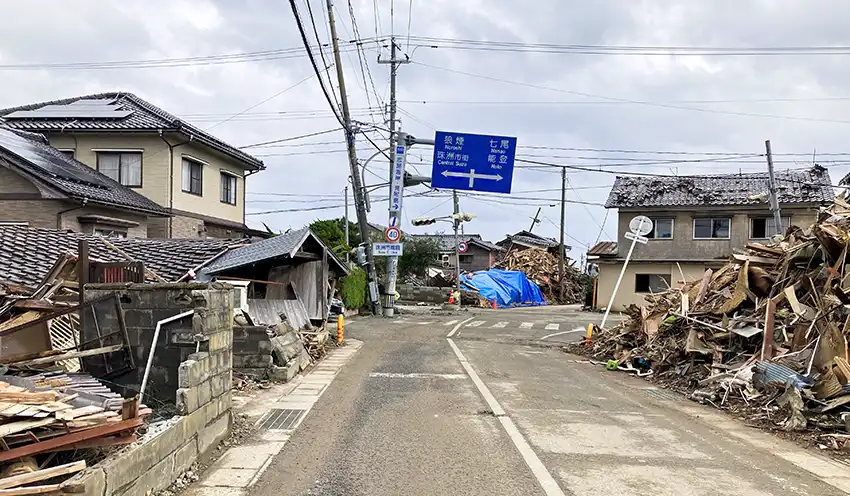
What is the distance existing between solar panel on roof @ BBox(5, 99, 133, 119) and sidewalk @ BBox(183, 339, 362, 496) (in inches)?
656

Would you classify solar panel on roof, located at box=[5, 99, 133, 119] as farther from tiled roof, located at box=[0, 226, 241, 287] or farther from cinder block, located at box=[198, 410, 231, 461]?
cinder block, located at box=[198, 410, 231, 461]

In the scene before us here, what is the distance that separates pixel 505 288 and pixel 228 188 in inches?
815

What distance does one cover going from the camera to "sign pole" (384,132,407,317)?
27.3 m

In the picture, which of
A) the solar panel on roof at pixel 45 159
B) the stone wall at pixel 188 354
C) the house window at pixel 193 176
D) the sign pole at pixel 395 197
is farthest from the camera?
the sign pole at pixel 395 197

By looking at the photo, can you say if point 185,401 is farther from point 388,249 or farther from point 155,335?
point 388,249

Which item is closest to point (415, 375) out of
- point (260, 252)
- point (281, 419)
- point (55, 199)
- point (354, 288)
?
point (260, 252)

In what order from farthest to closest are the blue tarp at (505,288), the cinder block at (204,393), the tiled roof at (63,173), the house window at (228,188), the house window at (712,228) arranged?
1. the blue tarp at (505,288)
2. the house window at (712,228)
3. the house window at (228,188)
4. the tiled roof at (63,173)
5. the cinder block at (204,393)

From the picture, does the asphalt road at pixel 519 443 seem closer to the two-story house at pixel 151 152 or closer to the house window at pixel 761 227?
the two-story house at pixel 151 152

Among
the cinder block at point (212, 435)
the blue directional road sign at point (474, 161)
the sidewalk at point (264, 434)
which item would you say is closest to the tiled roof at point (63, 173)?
the blue directional road sign at point (474, 161)

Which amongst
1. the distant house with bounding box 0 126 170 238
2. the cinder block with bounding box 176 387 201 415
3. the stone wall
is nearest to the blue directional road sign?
Answer: the distant house with bounding box 0 126 170 238

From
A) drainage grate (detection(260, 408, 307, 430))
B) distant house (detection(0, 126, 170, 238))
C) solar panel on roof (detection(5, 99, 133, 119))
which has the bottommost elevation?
drainage grate (detection(260, 408, 307, 430))

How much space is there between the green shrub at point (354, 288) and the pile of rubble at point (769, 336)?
13097 mm

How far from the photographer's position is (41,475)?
403cm

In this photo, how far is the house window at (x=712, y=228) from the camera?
114ft
